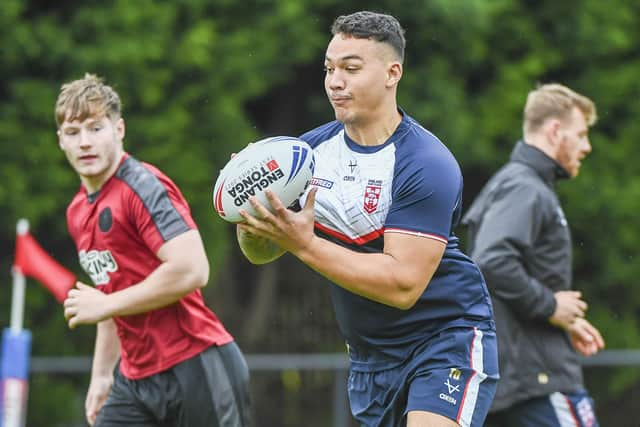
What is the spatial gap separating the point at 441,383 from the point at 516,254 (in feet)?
5.24

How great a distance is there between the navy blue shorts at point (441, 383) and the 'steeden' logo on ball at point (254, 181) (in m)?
0.91

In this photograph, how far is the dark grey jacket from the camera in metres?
5.61

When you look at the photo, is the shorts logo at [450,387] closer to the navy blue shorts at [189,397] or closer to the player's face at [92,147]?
the navy blue shorts at [189,397]

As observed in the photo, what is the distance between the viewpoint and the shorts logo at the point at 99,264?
4.98 m

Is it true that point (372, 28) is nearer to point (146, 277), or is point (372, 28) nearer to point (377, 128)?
point (377, 128)

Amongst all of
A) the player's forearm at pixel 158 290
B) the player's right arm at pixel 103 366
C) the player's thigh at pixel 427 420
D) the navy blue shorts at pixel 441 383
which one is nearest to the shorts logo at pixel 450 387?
the navy blue shorts at pixel 441 383

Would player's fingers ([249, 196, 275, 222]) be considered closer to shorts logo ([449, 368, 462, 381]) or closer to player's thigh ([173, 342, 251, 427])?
shorts logo ([449, 368, 462, 381])

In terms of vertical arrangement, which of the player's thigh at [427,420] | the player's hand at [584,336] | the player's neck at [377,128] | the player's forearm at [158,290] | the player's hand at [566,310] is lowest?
the player's hand at [584,336]

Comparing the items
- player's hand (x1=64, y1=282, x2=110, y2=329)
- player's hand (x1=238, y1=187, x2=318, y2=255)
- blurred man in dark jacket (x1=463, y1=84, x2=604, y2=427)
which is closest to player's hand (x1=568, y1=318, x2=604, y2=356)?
blurred man in dark jacket (x1=463, y1=84, x2=604, y2=427)

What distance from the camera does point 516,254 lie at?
563 centimetres

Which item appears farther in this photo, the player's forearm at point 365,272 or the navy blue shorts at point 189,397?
the navy blue shorts at point 189,397

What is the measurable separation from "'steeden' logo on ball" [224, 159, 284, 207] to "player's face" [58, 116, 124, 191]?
4.06 ft

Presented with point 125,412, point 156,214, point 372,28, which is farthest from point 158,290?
point 372,28

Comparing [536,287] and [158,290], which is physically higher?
[158,290]
